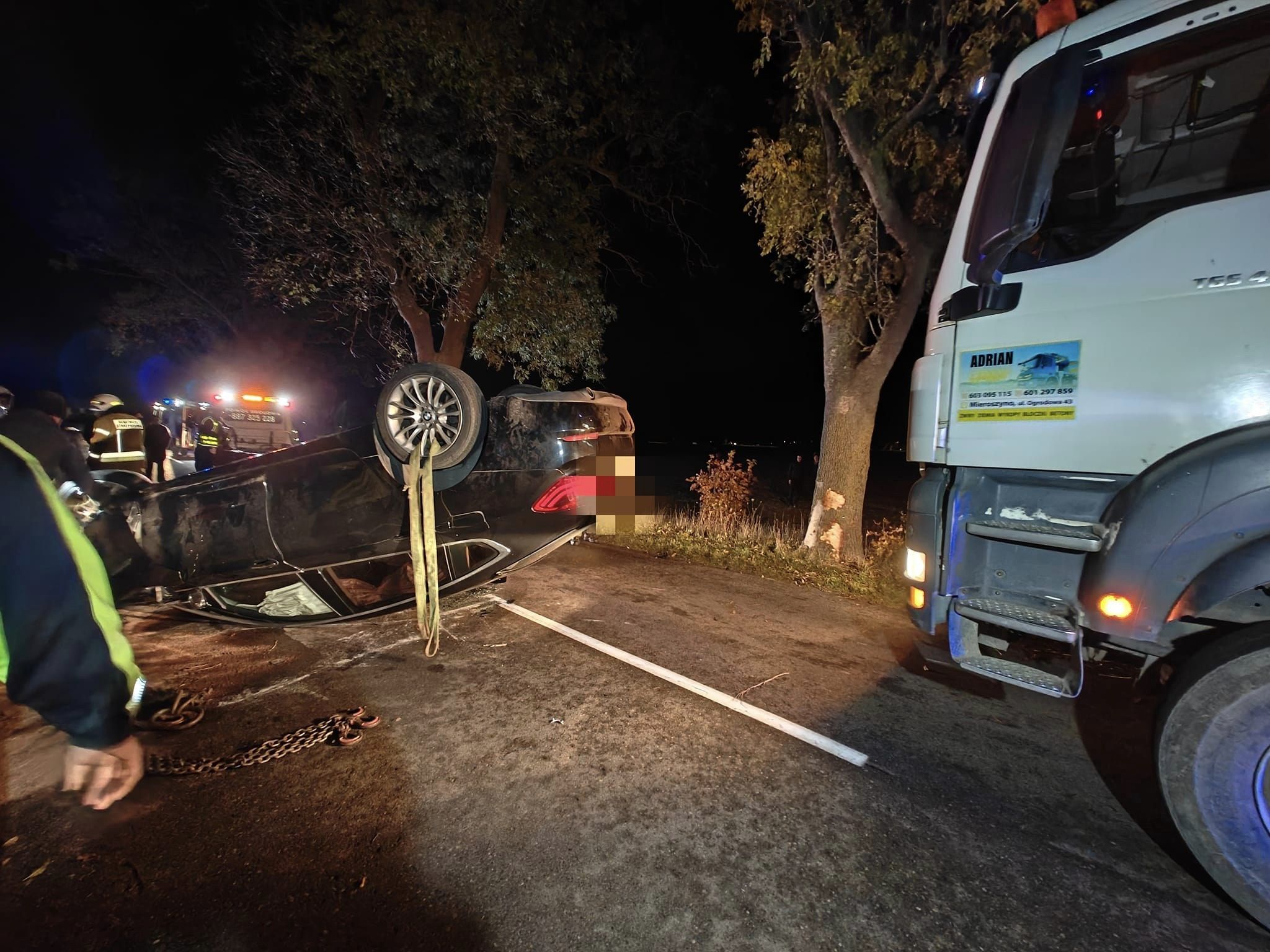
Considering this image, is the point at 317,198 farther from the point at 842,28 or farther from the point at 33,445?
the point at 842,28

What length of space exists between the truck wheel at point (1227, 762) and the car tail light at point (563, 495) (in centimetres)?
336

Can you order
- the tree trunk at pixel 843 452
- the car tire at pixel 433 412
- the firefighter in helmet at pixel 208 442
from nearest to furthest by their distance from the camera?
1. the car tire at pixel 433 412
2. the tree trunk at pixel 843 452
3. the firefighter in helmet at pixel 208 442

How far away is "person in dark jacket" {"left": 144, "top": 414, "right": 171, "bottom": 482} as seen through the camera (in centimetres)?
979

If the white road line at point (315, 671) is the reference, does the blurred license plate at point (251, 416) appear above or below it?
above

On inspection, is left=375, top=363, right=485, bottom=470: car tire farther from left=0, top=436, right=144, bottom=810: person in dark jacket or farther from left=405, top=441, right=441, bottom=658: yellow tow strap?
left=0, top=436, right=144, bottom=810: person in dark jacket

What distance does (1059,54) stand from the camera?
2.18 meters

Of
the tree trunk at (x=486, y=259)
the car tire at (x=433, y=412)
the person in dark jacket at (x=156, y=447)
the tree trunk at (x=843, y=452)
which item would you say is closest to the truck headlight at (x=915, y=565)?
the car tire at (x=433, y=412)

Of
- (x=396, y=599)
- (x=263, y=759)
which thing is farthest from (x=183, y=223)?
(x=263, y=759)

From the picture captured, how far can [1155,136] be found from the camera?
2.52 meters

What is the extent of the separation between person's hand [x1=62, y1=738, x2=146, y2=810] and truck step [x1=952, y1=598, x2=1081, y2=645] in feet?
9.73

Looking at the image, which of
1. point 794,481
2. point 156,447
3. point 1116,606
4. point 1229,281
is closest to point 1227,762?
point 1116,606

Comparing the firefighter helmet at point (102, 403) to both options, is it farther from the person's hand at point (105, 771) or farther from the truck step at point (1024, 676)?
the truck step at point (1024, 676)

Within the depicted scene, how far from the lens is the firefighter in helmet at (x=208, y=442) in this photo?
11.0 meters

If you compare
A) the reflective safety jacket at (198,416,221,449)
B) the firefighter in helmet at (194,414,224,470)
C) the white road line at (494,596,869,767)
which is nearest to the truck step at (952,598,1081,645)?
the white road line at (494,596,869,767)
